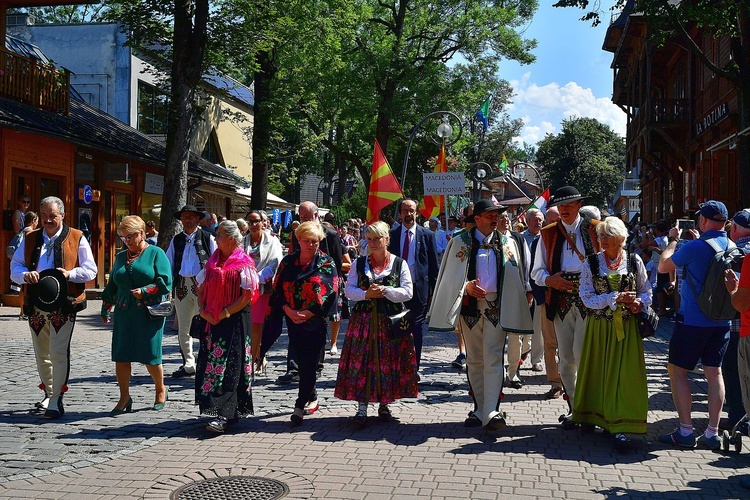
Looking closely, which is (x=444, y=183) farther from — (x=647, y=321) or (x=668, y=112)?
(x=647, y=321)

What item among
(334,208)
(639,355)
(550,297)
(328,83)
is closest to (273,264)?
(550,297)

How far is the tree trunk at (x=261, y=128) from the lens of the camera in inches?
931

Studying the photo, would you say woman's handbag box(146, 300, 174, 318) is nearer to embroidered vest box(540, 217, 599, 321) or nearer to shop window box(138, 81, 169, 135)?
embroidered vest box(540, 217, 599, 321)

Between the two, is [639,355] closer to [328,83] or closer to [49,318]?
[49,318]

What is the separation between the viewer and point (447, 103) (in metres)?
32.6

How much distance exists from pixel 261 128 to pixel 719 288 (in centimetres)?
1908

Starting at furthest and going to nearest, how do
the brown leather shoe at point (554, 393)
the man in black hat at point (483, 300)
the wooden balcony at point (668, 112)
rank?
1. the wooden balcony at point (668, 112)
2. the brown leather shoe at point (554, 393)
3. the man in black hat at point (483, 300)

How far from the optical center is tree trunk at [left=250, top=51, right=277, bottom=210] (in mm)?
23641

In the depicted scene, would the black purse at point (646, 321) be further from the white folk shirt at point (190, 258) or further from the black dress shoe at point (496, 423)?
the white folk shirt at point (190, 258)

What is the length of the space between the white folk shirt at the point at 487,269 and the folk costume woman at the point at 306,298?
1321 millimetres

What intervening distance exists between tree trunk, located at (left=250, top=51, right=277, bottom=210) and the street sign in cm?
622

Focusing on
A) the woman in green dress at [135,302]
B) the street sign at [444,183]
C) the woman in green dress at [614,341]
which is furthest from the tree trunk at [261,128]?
the woman in green dress at [614,341]

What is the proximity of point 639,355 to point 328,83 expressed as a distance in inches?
1009

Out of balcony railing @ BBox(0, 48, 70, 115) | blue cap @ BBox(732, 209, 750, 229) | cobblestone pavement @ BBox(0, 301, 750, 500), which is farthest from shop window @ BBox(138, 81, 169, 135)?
blue cap @ BBox(732, 209, 750, 229)
